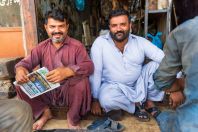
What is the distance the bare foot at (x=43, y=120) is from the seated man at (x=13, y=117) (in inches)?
41.6

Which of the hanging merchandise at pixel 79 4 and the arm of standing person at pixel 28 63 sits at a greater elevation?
the hanging merchandise at pixel 79 4

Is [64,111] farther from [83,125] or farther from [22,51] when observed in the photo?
[22,51]

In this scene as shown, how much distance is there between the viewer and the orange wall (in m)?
4.02

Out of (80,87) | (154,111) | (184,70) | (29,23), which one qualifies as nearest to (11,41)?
(29,23)

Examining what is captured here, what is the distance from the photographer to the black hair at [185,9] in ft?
14.4

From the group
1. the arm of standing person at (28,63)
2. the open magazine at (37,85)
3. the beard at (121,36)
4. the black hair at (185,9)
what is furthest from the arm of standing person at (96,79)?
the black hair at (185,9)

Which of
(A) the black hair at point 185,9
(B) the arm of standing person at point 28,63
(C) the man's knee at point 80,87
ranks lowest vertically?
(C) the man's knee at point 80,87

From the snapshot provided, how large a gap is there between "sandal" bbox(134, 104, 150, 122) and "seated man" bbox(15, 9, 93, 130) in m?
0.59

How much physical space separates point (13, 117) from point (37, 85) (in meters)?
1.02

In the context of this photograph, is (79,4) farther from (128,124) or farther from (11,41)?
(128,124)

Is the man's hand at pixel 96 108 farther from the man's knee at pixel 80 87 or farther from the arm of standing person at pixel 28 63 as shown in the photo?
the arm of standing person at pixel 28 63

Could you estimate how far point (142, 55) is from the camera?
3447 mm

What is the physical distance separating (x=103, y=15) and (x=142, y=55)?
104 inches

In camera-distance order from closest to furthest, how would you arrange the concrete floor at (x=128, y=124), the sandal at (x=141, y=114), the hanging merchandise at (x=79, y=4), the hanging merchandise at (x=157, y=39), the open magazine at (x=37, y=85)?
the open magazine at (x=37, y=85)
the concrete floor at (x=128, y=124)
the sandal at (x=141, y=114)
the hanging merchandise at (x=157, y=39)
the hanging merchandise at (x=79, y=4)
